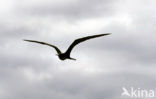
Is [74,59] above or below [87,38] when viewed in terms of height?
below

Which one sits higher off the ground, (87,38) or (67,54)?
(87,38)

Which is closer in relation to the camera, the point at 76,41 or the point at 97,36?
the point at 97,36

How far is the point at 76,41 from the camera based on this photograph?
34.4 m

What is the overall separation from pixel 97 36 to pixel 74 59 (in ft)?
17.0

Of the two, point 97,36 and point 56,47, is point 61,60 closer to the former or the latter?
point 56,47

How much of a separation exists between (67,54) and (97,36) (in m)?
6.67

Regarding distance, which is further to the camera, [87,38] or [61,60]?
[61,60]

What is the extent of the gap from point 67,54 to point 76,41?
8.15ft

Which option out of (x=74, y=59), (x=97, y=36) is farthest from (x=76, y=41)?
(x=97, y=36)

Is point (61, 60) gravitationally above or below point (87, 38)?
below

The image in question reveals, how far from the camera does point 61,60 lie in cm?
3559

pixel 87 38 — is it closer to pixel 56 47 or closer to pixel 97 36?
pixel 97 36

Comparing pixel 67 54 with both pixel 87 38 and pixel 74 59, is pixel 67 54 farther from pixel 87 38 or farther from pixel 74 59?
pixel 87 38

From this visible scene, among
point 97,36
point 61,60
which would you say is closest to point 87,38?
point 97,36
